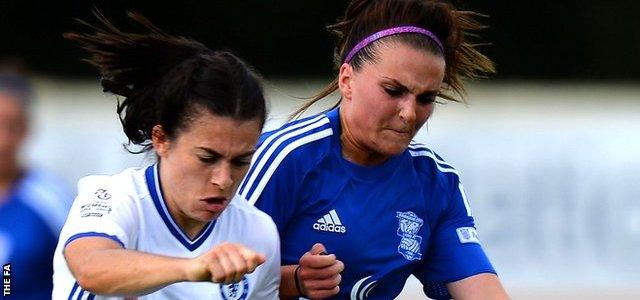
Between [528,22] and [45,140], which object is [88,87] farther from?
[528,22]

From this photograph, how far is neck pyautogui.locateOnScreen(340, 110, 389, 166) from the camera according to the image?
3.91 meters

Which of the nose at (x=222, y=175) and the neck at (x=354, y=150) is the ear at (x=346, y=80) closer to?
the neck at (x=354, y=150)

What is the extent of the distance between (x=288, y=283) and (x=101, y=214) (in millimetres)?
781

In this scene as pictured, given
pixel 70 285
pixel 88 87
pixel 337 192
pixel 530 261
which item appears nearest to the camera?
pixel 70 285

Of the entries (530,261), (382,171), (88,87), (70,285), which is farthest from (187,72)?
(88,87)

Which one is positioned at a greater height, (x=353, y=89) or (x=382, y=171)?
(x=353, y=89)

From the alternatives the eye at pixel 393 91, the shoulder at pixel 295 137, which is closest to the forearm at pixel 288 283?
the shoulder at pixel 295 137

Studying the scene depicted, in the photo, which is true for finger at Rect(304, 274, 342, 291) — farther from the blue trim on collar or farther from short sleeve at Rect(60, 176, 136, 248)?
short sleeve at Rect(60, 176, 136, 248)

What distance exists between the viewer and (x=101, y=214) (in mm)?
3049

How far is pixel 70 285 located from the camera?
312 cm

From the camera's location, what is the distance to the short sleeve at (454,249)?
13.4ft

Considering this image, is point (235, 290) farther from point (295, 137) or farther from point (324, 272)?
point (295, 137)

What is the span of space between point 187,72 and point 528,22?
25.3 feet

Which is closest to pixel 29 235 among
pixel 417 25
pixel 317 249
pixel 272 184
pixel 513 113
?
pixel 272 184
